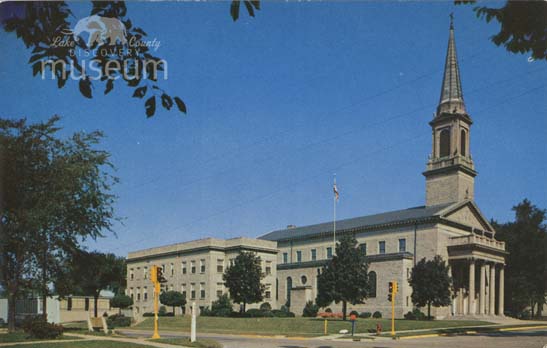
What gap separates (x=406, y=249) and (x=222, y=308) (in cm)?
2156

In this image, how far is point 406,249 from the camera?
61094 mm

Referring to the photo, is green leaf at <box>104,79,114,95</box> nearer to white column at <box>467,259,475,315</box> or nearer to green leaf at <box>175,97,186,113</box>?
green leaf at <box>175,97,186,113</box>

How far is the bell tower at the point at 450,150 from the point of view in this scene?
64.2 m

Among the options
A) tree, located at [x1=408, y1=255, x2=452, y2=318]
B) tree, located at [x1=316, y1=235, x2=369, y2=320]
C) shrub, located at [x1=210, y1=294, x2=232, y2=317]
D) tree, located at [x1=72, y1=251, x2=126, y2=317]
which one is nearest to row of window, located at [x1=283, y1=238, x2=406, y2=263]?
tree, located at [x1=408, y1=255, x2=452, y2=318]

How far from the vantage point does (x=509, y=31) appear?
10.4 metres

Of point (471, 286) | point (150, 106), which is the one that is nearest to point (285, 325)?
point (471, 286)

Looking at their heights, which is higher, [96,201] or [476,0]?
[476,0]

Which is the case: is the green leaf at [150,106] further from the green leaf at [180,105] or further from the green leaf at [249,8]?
the green leaf at [249,8]

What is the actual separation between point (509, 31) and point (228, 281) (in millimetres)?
49592

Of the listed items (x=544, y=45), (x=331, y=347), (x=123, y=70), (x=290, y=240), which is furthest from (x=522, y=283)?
(x=123, y=70)

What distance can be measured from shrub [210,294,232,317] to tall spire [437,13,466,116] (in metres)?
34.6

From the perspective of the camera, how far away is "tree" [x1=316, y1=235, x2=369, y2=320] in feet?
151

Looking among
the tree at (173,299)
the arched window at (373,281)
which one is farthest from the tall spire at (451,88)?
A: the tree at (173,299)

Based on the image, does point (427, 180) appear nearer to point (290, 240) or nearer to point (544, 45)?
point (290, 240)
